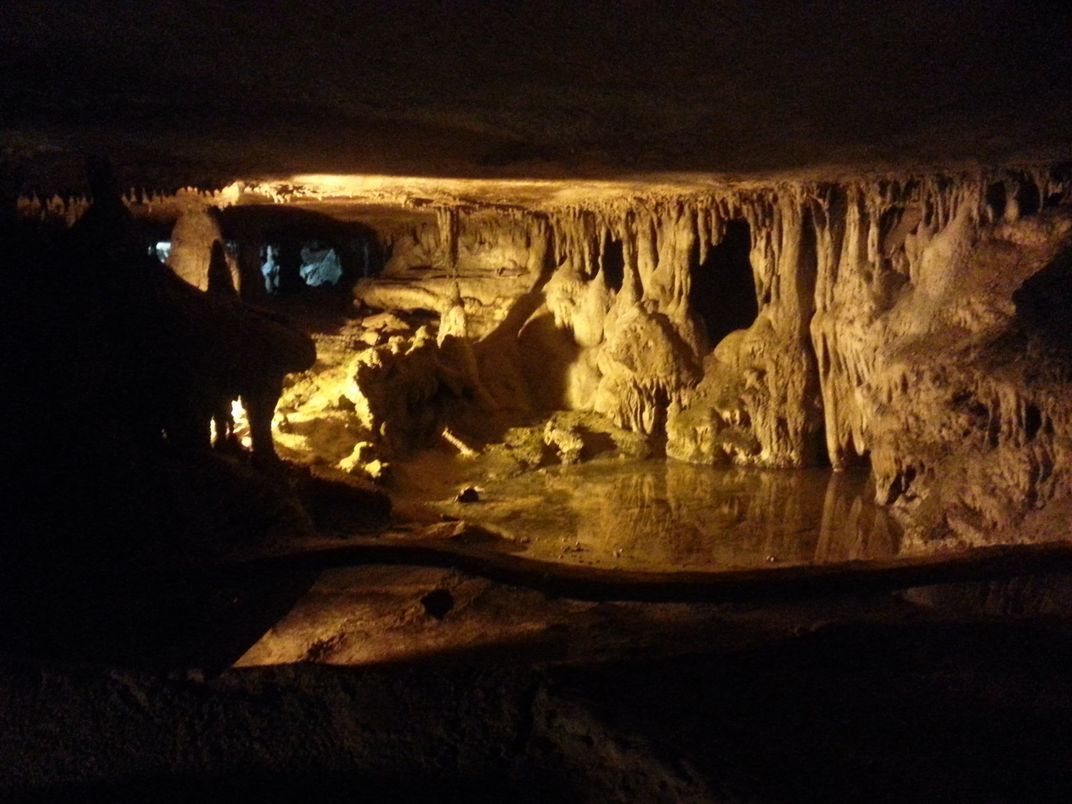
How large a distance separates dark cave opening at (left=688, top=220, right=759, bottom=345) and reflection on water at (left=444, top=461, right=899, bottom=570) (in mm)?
6302

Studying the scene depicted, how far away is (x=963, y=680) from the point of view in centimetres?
312

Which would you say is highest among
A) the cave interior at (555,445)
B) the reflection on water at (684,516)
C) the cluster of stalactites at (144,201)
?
the cluster of stalactites at (144,201)

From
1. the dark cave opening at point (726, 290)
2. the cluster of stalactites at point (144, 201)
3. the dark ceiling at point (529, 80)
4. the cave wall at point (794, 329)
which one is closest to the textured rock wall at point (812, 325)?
the cave wall at point (794, 329)

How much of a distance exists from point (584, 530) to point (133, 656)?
285 inches

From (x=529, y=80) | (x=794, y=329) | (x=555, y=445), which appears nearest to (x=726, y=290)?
(x=794, y=329)

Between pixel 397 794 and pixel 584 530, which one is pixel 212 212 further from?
pixel 397 794

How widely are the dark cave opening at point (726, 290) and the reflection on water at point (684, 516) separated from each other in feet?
20.7

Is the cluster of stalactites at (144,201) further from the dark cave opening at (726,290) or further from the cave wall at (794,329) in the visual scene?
the dark cave opening at (726,290)

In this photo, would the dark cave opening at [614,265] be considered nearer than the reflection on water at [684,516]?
No

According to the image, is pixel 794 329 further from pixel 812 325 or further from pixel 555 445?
pixel 555 445

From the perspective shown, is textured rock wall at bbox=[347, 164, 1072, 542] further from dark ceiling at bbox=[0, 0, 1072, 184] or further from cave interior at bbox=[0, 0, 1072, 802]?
dark ceiling at bbox=[0, 0, 1072, 184]

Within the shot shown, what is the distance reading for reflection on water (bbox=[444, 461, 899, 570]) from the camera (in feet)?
35.0

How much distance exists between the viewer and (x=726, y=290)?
2094 centimetres

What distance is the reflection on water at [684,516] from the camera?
10680 mm
